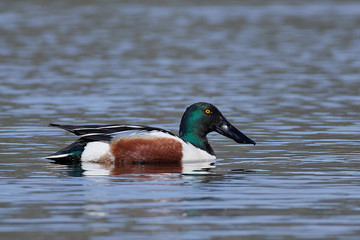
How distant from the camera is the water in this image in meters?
8.61

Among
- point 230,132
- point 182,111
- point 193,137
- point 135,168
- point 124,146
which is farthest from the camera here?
point 182,111

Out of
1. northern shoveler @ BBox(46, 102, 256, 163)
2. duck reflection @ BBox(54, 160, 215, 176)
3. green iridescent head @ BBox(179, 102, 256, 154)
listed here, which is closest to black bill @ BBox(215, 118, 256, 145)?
green iridescent head @ BBox(179, 102, 256, 154)

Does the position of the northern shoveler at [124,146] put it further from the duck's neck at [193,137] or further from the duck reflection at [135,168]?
the duck's neck at [193,137]

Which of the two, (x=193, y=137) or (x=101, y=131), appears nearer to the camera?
(x=101, y=131)

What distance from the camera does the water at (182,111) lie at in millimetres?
8609

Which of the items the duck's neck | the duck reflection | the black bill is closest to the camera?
the duck reflection

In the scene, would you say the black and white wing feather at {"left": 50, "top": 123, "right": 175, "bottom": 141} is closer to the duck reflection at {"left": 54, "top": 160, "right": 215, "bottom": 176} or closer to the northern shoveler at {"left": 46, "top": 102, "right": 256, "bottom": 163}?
the northern shoveler at {"left": 46, "top": 102, "right": 256, "bottom": 163}

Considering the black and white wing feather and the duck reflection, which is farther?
the black and white wing feather

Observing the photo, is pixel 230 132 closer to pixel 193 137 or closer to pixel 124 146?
pixel 193 137

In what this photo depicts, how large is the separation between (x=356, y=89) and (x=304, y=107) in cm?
294

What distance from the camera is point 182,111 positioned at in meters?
17.6

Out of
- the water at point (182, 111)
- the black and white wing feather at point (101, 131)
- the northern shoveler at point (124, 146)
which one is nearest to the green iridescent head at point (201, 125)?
the water at point (182, 111)

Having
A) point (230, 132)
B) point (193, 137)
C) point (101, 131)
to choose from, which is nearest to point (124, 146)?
point (101, 131)

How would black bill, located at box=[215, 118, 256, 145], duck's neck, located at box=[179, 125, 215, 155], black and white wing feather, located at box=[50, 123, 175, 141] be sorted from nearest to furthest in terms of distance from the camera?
black and white wing feather, located at box=[50, 123, 175, 141] → duck's neck, located at box=[179, 125, 215, 155] → black bill, located at box=[215, 118, 256, 145]
